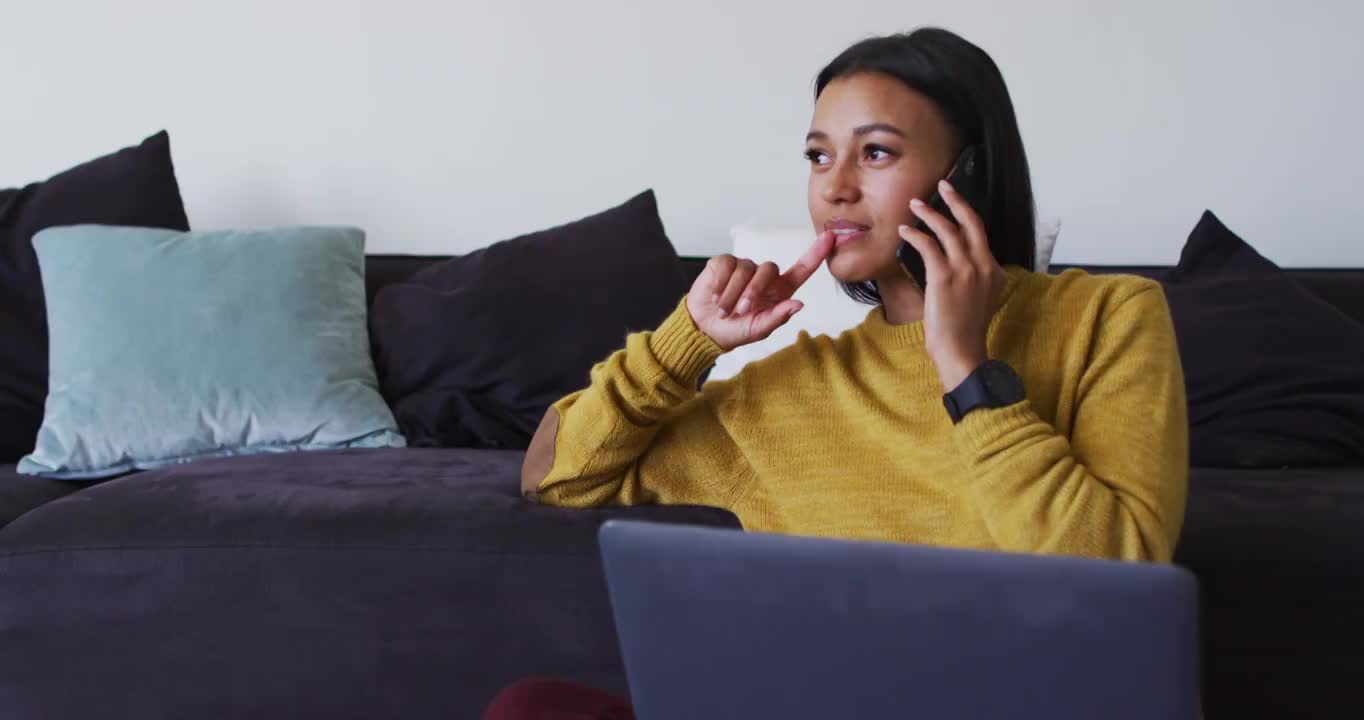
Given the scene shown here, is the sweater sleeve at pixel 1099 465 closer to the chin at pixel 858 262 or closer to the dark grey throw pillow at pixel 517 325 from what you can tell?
the chin at pixel 858 262

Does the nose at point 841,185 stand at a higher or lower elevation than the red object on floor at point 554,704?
higher

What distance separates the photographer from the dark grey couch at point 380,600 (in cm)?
166

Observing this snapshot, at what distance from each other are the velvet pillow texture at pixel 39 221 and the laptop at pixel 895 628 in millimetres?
1924

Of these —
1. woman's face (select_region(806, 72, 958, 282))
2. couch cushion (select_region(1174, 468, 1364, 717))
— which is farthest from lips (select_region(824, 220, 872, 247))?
couch cushion (select_region(1174, 468, 1364, 717))

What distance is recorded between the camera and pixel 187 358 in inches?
89.5

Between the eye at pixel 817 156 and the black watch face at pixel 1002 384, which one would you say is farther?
the eye at pixel 817 156

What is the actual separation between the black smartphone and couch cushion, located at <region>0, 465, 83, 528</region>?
1.38 m

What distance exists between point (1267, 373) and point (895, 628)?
1.63 meters

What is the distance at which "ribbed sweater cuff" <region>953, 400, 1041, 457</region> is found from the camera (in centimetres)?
119

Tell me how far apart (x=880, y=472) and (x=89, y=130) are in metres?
2.23

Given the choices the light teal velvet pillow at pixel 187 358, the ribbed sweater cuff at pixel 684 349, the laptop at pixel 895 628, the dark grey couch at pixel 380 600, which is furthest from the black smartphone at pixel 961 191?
the light teal velvet pillow at pixel 187 358

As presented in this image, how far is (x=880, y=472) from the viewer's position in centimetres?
139

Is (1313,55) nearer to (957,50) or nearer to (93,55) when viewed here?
(957,50)

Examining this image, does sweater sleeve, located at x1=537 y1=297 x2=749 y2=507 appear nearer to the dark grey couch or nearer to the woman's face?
the dark grey couch
